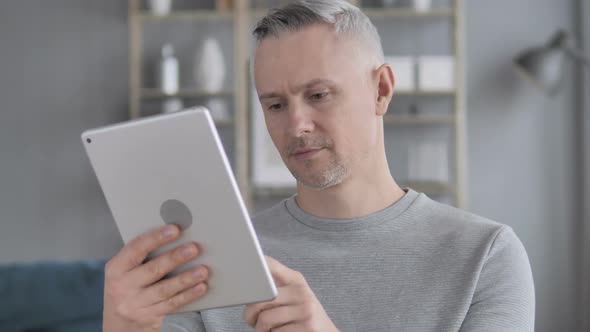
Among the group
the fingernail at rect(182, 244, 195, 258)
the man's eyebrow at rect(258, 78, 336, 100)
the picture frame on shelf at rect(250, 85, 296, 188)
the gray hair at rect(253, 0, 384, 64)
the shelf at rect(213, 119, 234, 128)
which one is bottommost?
the picture frame on shelf at rect(250, 85, 296, 188)

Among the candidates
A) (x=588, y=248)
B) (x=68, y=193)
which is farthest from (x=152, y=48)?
(x=588, y=248)

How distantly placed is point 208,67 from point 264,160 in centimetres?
58

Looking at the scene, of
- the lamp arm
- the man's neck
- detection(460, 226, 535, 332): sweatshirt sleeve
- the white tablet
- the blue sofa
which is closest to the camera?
the white tablet

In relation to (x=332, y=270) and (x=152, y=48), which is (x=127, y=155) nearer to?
(x=332, y=270)

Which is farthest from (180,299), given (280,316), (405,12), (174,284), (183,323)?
(405,12)

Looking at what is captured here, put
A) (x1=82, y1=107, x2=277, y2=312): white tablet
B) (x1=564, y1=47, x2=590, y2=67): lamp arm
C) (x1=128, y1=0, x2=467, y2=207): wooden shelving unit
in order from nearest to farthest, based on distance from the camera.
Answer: (x1=82, y1=107, x2=277, y2=312): white tablet
(x1=564, y1=47, x2=590, y2=67): lamp arm
(x1=128, y1=0, x2=467, y2=207): wooden shelving unit

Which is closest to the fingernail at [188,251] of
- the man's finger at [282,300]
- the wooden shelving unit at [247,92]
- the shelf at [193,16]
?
the man's finger at [282,300]

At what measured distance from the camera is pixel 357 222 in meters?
1.40

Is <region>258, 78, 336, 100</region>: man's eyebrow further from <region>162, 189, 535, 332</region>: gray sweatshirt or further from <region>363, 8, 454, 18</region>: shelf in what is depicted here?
<region>363, 8, 454, 18</region>: shelf

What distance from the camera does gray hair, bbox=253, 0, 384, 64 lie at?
4.43ft

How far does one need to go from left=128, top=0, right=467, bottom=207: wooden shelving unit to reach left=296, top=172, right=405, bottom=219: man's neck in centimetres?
284

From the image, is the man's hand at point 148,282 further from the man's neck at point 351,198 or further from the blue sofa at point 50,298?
the blue sofa at point 50,298

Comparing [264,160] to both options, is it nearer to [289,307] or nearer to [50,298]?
[50,298]

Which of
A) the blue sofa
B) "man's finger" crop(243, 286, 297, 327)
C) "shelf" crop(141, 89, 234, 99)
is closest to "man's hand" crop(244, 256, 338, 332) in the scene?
"man's finger" crop(243, 286, 297, 327)
